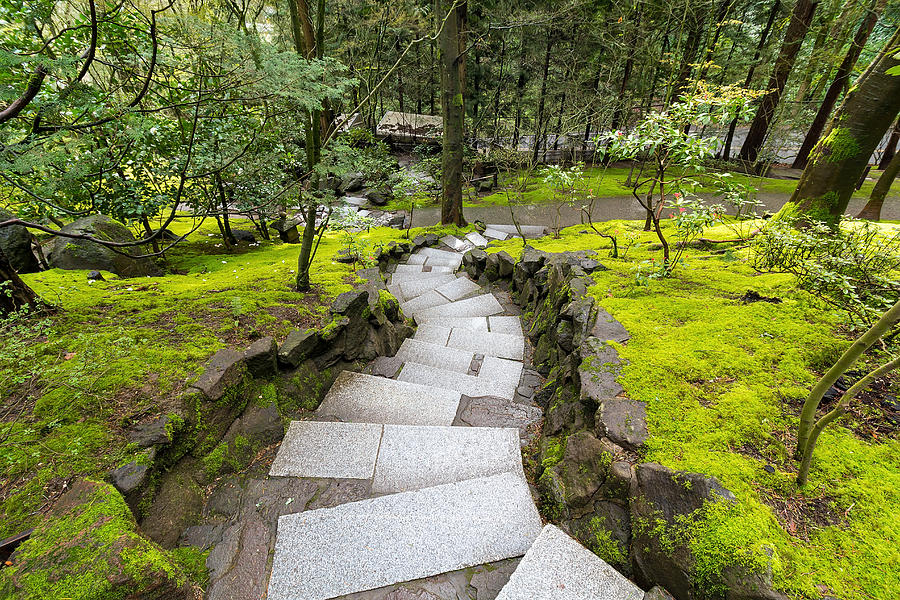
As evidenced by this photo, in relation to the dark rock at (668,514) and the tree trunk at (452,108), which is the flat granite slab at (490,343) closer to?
the dark rock at (668,514)

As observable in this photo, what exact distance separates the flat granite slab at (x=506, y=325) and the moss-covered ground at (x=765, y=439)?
1598 mm

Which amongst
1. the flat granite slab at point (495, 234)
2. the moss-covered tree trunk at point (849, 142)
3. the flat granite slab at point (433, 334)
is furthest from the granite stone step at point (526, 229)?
the moss-covered tree trunk at point (849, 142)

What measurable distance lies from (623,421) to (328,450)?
188 cm

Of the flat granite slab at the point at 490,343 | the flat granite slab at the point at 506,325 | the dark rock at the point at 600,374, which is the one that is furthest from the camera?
the flat granite slab at the point at 506,325

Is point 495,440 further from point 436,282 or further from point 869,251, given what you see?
point 436,282

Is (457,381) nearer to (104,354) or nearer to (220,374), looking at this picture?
(220,374)

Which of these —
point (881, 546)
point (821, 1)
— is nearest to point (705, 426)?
point (881, 546)

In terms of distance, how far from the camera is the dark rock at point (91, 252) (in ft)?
12.5

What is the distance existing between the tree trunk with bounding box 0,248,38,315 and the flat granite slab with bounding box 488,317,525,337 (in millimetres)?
4178

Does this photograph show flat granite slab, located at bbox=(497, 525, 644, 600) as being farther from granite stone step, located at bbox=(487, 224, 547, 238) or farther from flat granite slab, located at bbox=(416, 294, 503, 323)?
granite stone step, located at bbox=(487, 224, 547, 238)

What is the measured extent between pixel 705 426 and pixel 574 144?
26.9ft

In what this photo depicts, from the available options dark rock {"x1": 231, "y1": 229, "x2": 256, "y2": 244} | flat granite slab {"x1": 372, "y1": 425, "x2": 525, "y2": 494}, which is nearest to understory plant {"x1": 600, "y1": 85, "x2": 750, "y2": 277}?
flat granite slab {"x1": 372, "y1": 425, "x2": 525, "y2": 494}

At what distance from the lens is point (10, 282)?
7.71 ft

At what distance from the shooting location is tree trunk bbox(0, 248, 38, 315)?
234cm
